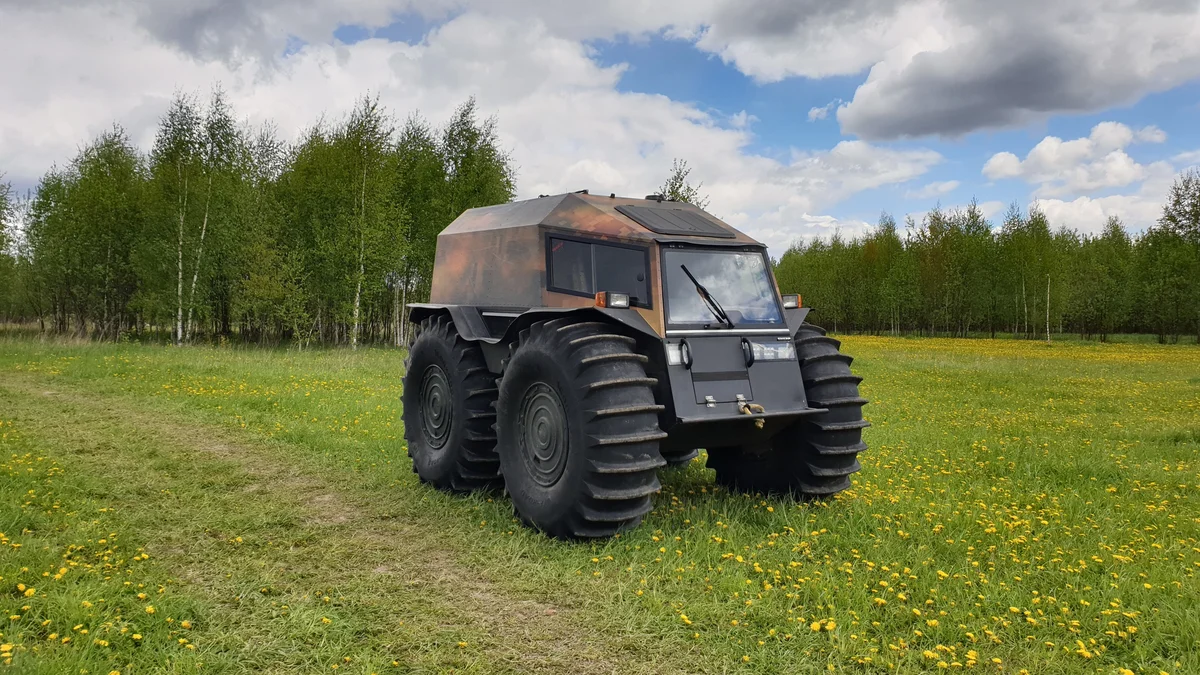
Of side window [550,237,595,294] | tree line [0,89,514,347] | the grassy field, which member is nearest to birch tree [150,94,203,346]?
tree line [0,89,514,347]

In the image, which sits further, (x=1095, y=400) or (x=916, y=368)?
(x=916, y=368)

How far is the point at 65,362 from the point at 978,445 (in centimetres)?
2137

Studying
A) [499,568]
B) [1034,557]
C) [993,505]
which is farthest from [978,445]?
[499,568]

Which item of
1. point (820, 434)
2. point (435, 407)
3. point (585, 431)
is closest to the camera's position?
point (585, 431)

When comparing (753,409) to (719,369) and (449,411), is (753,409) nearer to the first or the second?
(719,369)

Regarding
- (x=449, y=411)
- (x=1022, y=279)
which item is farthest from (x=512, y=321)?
(x=1022, y=279)

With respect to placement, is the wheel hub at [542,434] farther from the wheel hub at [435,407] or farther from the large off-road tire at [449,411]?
the wheel hub at [435,407]

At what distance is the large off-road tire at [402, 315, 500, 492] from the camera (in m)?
7.77

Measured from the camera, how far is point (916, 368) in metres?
25.4

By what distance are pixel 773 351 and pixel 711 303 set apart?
2.39ft

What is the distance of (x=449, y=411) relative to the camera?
8.30 meters

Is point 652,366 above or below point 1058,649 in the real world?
above

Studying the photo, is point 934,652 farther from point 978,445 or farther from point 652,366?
point 978,445

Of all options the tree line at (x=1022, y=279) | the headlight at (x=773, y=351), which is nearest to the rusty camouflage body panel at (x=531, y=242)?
the headlight at (x=773, y=351)
